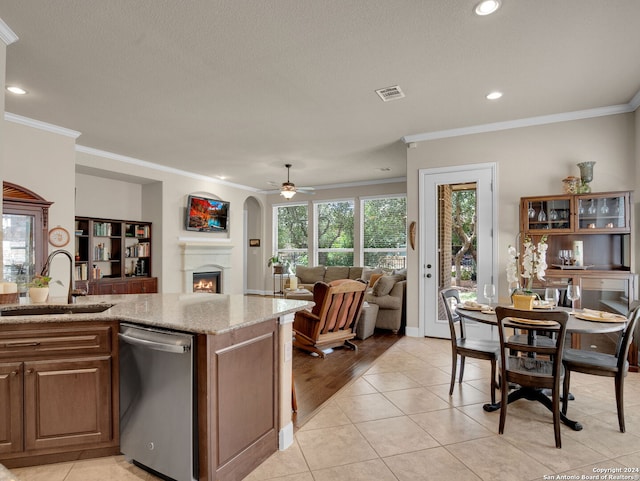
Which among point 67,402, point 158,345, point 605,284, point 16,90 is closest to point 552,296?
point 605,284

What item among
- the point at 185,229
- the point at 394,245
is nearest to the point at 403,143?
the point at 394,245

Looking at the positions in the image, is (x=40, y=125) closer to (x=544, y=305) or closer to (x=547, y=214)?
(x=544, y=305)

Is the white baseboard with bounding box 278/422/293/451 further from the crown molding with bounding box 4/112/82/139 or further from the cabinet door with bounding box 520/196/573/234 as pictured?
the crown molding with bounding box 4/112/82/139

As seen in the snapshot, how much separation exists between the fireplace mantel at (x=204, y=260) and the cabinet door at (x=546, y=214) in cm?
589

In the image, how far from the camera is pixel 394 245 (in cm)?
805

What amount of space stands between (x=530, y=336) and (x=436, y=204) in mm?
2451

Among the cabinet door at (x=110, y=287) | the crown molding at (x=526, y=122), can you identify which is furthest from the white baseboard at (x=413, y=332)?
the cabinet door at (x=110, y=287)

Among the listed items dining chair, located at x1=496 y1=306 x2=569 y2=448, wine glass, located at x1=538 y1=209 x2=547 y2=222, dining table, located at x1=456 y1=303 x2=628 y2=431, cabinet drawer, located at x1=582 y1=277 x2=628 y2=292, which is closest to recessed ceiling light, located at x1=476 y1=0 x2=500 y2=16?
dining chair, located at x1=496 y1=306 x2=569 y2=448

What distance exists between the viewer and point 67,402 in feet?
6.72

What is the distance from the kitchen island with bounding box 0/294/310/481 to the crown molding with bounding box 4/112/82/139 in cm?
332

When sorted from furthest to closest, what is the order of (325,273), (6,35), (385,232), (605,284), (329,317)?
(325,273) < (385,232) < (329,317) < (605,284) < (6,35)

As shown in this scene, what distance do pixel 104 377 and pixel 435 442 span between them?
2.09 m

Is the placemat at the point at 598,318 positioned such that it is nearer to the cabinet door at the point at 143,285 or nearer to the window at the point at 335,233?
the window at the point at 335,233

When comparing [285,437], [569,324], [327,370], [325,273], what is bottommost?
[327,370]
